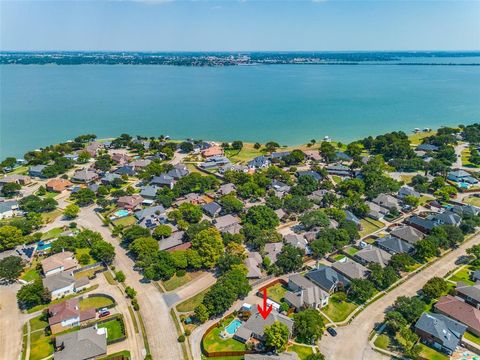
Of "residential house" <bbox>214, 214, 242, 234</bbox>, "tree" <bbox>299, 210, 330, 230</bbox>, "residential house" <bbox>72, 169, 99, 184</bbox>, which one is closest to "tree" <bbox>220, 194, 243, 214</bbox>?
"residential house" <bbox>214, 214, 242, 234</bbox>

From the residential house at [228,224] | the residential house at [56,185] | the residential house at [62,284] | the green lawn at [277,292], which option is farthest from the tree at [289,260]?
the residential house at [56,185]

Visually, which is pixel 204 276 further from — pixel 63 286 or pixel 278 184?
pixel 278 184

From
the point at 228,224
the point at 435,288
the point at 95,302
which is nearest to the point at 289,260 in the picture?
the point at 228,224

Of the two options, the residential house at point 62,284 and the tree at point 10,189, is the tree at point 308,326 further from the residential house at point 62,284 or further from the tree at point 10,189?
the tree at point 10,189

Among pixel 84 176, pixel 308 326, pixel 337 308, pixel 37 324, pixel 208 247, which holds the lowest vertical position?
pixel 37 324

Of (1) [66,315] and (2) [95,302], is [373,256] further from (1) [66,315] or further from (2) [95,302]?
(1) [66,315]
